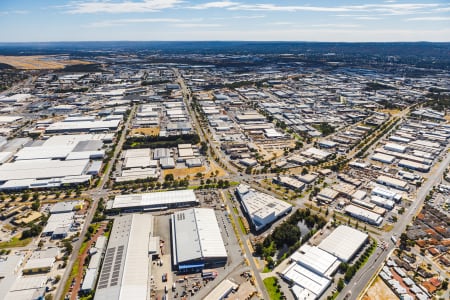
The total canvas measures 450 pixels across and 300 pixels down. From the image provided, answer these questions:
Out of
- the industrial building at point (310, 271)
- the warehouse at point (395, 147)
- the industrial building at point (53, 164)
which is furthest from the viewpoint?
the warehouse at point (395, 147)

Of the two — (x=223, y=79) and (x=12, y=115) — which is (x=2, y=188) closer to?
(x=12, y=115)

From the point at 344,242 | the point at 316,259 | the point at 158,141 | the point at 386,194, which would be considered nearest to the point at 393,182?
the point at 386,194

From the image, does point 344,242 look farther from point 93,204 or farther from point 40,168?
point 40,168

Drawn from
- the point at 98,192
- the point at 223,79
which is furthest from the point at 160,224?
the point at 223,79

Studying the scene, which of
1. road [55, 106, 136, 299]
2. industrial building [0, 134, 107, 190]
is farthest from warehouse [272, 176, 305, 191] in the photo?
industrial building [0, 134, 107, 190]

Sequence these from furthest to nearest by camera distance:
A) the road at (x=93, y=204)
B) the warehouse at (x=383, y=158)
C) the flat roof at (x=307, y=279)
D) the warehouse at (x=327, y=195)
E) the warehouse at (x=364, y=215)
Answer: the warehouse at (x=383, y=158) → the warehouse at (x=327, y=195) → the warehouse at (x=364, y=215) → the road at (x=93, y=204) → the flat roof at (x=307, y=279)

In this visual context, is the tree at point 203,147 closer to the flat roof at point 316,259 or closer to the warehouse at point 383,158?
the warehouse at point 383,158

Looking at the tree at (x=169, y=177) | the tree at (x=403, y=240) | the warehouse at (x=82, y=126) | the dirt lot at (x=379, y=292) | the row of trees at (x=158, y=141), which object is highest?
the warehouse at (x=82, y=126)

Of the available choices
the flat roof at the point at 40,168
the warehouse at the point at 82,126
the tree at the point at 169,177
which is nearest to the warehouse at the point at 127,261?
the tree at the point at 169,177
